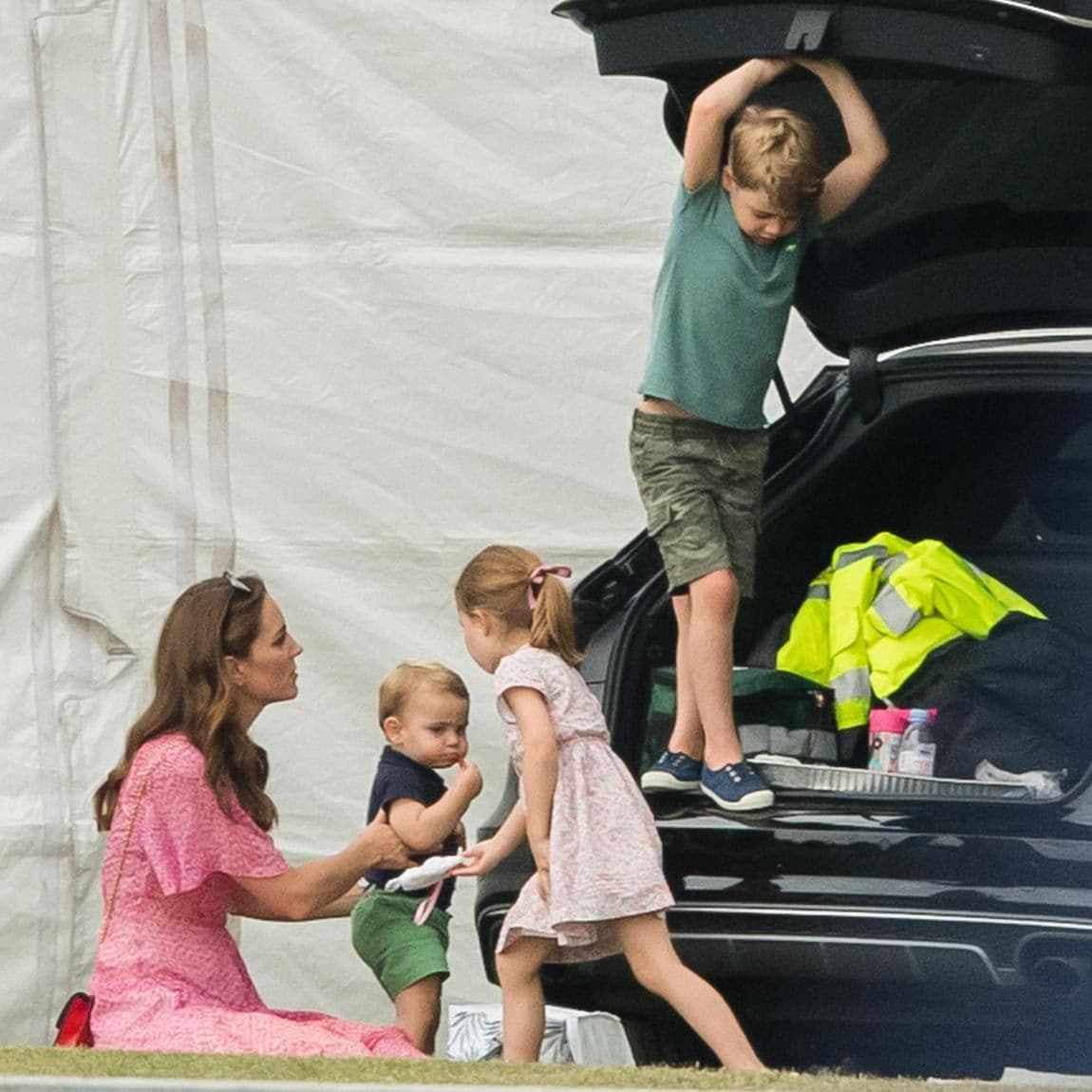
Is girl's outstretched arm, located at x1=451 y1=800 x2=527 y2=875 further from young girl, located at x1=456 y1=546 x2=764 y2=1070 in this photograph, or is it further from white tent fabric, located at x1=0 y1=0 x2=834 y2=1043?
white tent fabric, located at x1=0 y1=0 x2=834 y2=1043

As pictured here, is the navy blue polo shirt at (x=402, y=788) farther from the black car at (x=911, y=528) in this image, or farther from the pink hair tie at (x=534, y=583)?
the pink hair tie at (x=534, y=583)

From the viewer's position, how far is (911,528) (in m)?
4.79

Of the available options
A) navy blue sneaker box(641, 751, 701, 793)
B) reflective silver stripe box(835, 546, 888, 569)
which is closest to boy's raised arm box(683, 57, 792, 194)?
reflective silver stripe box(835, 546, 888, 569)

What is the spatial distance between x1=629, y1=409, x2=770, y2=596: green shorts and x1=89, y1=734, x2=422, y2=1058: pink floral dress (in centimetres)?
85

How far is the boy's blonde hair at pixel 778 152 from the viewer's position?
4.15 m

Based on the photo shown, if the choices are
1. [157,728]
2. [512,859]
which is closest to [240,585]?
[157,728]

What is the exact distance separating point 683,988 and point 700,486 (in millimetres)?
903

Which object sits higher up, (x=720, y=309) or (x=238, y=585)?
(x=720, y=309)

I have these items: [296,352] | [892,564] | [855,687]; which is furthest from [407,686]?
[296,352]

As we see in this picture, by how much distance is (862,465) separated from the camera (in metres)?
4.64

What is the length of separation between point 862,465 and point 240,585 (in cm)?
118

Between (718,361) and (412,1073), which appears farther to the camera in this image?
(718,361)

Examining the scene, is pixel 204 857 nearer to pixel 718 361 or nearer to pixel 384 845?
pixel 384 845

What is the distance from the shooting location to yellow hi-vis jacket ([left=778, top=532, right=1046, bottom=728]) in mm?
4172
